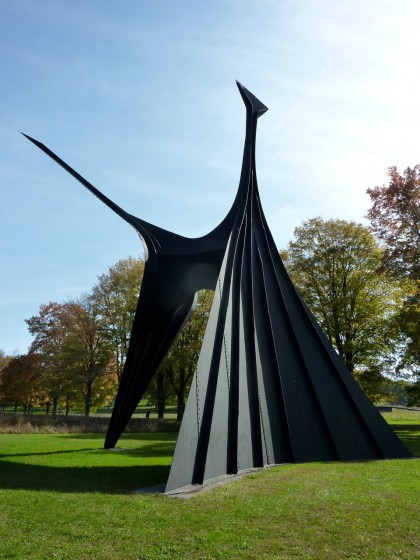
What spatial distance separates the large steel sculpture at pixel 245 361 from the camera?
9852 mm

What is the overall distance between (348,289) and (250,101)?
50.2 feet

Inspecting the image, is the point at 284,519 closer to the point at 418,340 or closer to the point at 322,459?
the point at 322,459

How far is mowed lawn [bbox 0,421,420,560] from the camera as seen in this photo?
5355 millimetres

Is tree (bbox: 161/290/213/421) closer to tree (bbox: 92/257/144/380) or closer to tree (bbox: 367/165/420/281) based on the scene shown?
tree (bbox: 92/257/144/380)

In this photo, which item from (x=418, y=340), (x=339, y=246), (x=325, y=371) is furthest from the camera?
(x=339, y=246)

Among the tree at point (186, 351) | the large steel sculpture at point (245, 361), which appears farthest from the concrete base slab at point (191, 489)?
the tree at point (186, 351)

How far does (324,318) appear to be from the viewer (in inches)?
1080

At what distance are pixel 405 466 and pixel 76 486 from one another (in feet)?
23.0

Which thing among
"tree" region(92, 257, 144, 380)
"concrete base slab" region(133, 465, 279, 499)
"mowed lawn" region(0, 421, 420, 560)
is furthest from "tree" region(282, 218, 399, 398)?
"concrete base slab" region(133, 465, 279, 499)

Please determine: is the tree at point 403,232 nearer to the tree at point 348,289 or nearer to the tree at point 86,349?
the tree at point 348,289

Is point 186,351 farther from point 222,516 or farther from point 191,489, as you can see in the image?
point 222,516

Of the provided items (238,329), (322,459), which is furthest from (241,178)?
(322,459)

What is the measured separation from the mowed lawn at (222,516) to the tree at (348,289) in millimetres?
16870

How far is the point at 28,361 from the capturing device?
36062mm
